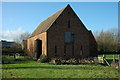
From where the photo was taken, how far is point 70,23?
30797 mm

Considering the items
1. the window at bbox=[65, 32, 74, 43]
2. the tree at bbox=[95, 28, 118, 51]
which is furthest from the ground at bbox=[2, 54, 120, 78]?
the tree at bbox=[95, 28, 118, 51]

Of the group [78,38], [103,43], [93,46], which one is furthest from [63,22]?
[103,43]

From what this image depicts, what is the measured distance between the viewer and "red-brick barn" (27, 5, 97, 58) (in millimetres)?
29483

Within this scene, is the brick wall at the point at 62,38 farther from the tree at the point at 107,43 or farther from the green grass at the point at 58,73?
the tree at the point at 107,43

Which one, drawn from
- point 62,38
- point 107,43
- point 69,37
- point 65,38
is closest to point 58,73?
point 62,38

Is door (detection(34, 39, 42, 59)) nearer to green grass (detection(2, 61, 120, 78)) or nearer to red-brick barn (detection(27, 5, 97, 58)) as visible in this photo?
red-brick barn (detection(27, 5, 97, 58))

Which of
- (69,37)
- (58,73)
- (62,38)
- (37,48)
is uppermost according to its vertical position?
(69,37)

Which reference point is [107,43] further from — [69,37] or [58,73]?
[58,73]

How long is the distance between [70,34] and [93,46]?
9.91m

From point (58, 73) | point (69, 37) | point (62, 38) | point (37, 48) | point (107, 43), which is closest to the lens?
point (58, 73)

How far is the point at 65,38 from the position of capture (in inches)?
1196

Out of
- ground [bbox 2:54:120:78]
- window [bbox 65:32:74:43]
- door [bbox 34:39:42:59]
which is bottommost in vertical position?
ground [bbox 2:54:120:78]

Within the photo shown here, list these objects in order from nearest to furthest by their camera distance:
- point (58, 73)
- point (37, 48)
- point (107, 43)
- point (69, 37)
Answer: point (58, 73) → point (69, 37) → point (37, 48) → point (107, 43)

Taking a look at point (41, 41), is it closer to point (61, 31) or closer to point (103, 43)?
point (61, 31)
